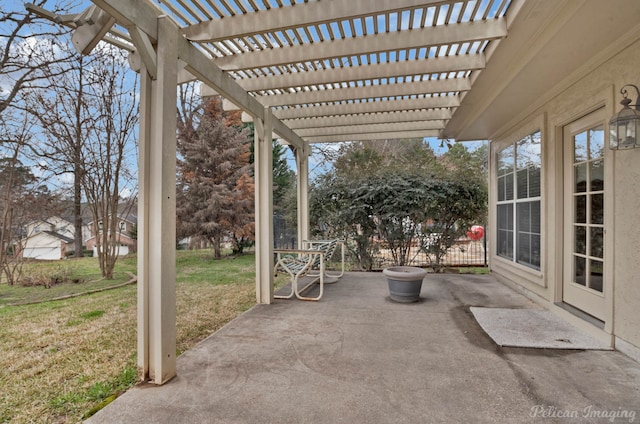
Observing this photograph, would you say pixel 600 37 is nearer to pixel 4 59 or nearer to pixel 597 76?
pixel 597 76

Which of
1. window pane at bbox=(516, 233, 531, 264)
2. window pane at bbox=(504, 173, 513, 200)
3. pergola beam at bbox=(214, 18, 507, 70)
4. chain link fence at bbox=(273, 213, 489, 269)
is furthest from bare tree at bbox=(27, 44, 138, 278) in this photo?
window pane at bbox=(516, 233, 531, 264)

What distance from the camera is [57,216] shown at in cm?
654

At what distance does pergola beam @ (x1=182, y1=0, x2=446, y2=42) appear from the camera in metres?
2.53

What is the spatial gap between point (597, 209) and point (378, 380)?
2743mm

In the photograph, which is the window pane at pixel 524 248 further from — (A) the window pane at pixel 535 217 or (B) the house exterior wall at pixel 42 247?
(B) the house exterior wall at pixel 42 247

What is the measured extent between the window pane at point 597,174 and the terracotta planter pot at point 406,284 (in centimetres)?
203

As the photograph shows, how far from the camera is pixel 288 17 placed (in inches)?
105

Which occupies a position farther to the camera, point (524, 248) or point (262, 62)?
point (524, 248)

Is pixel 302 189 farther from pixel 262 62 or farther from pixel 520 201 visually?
pixel 520 201

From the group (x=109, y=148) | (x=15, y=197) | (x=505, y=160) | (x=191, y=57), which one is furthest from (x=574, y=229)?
(x=15, y=197)

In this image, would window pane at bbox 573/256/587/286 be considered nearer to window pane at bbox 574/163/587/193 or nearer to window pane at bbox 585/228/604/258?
window pane at bbox 585/228/604/258

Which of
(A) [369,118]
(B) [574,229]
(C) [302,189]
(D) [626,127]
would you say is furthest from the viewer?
(C) [302,189]

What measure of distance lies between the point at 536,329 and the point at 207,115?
1050 centimetres

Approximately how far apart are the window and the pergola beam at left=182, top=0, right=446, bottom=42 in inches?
120
